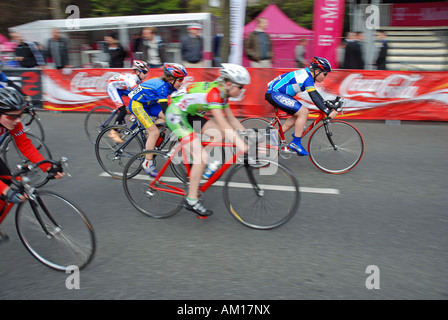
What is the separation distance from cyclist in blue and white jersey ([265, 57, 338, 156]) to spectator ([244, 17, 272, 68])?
163 inches

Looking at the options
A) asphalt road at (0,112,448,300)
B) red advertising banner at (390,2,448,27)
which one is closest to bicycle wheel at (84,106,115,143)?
asphalt road at (0,112,448,300)

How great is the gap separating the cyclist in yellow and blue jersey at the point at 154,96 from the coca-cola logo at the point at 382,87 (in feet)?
16.7

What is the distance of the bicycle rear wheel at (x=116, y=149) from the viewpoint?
5676mm

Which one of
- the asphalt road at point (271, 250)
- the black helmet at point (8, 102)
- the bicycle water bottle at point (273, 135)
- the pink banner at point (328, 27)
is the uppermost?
the pink banner at point (328, 27)

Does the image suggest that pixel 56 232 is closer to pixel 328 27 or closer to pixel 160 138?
pixel 160 138

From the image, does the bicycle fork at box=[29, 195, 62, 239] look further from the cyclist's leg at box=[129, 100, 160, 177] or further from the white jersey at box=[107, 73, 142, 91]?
the white jersey at box=[107, 73, 142, 91]

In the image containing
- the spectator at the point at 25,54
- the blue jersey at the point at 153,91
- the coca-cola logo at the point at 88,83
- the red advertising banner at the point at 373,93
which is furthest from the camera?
the spectator at the point at 25,54

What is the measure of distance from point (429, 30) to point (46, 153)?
1630cm

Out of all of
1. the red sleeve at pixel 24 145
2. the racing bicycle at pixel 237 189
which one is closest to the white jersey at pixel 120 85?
the racing bicycle at pixel 237 189

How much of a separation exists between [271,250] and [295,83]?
10.2ft

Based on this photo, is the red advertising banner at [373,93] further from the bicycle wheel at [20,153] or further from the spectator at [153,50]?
the bicycle wheel at [20,153]

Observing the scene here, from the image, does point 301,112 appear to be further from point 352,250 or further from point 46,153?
point 46,153

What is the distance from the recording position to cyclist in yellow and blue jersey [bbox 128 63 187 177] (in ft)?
16.3

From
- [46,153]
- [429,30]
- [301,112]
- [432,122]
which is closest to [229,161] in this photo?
[301,112]
